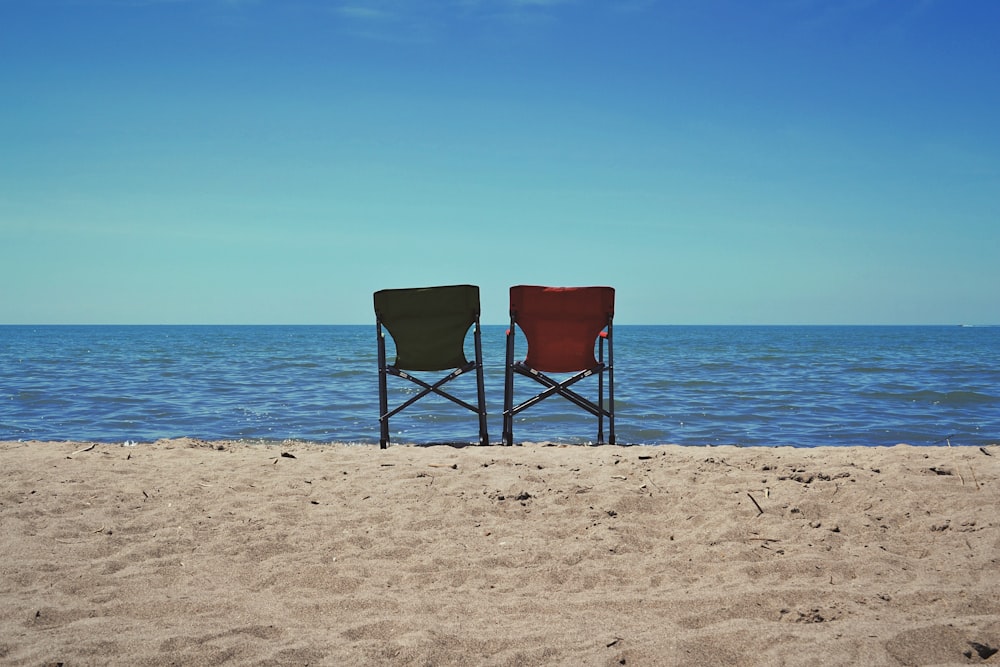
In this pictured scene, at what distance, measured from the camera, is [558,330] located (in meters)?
6.39

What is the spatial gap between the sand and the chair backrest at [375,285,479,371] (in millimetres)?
1663

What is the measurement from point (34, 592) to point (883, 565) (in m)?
3.35

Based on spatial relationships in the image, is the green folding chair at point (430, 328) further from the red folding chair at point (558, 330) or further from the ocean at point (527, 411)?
the ocean at point (527, 411)

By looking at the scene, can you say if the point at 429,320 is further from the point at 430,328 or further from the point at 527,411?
the point at 527,411

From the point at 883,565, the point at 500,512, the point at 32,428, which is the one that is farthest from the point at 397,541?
the point at 32,428

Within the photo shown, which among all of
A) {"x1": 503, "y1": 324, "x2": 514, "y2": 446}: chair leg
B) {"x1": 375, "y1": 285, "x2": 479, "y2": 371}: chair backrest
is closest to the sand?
{"x1": 503, "y1": 324, "x2": 514, "y2": 446}: chair leg

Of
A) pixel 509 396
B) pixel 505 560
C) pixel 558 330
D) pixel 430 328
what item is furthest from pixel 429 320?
pixel 505 560

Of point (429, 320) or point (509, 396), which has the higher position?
point (429, 320)

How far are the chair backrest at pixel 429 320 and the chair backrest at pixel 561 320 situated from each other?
0.42m

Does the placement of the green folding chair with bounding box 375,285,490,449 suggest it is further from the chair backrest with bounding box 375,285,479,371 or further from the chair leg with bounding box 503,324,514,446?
the chair leg with bounding box 503,324,514,446

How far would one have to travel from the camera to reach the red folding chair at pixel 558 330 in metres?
6.32

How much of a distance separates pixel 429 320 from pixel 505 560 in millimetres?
3410

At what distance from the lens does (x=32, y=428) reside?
8039mm

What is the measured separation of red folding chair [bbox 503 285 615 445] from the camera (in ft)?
20.7
